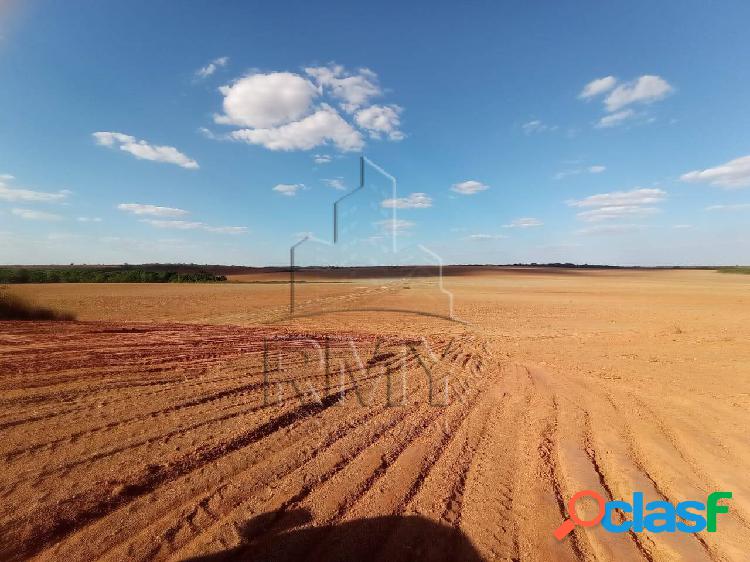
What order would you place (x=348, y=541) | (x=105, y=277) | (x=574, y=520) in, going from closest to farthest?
(x=348, y=541) → (x=574, y=520) → (x=105, y=277)

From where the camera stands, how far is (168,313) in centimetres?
1953

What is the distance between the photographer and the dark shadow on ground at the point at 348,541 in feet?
9.00

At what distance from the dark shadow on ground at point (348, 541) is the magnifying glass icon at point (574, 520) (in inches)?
30.0

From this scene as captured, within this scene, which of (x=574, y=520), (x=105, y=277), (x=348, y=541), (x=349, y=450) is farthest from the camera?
(x=105, y=277)

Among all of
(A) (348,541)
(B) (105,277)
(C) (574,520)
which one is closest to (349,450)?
(A) (348,541)

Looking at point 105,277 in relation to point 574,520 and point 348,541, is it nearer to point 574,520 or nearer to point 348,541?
point 348,541

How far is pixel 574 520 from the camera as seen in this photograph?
326cm

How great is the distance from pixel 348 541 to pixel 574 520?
1.83m

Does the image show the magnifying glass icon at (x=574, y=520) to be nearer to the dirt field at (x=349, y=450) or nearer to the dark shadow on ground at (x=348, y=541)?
the dirt field at (x=349, y=450)

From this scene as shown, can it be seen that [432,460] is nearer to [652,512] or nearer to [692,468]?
[652,512]

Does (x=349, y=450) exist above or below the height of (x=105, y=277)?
below

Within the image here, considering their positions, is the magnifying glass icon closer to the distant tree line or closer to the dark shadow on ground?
the dark shadow on ground

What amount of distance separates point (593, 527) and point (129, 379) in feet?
21.6

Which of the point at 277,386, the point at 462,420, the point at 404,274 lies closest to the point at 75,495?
the point at 277,386
